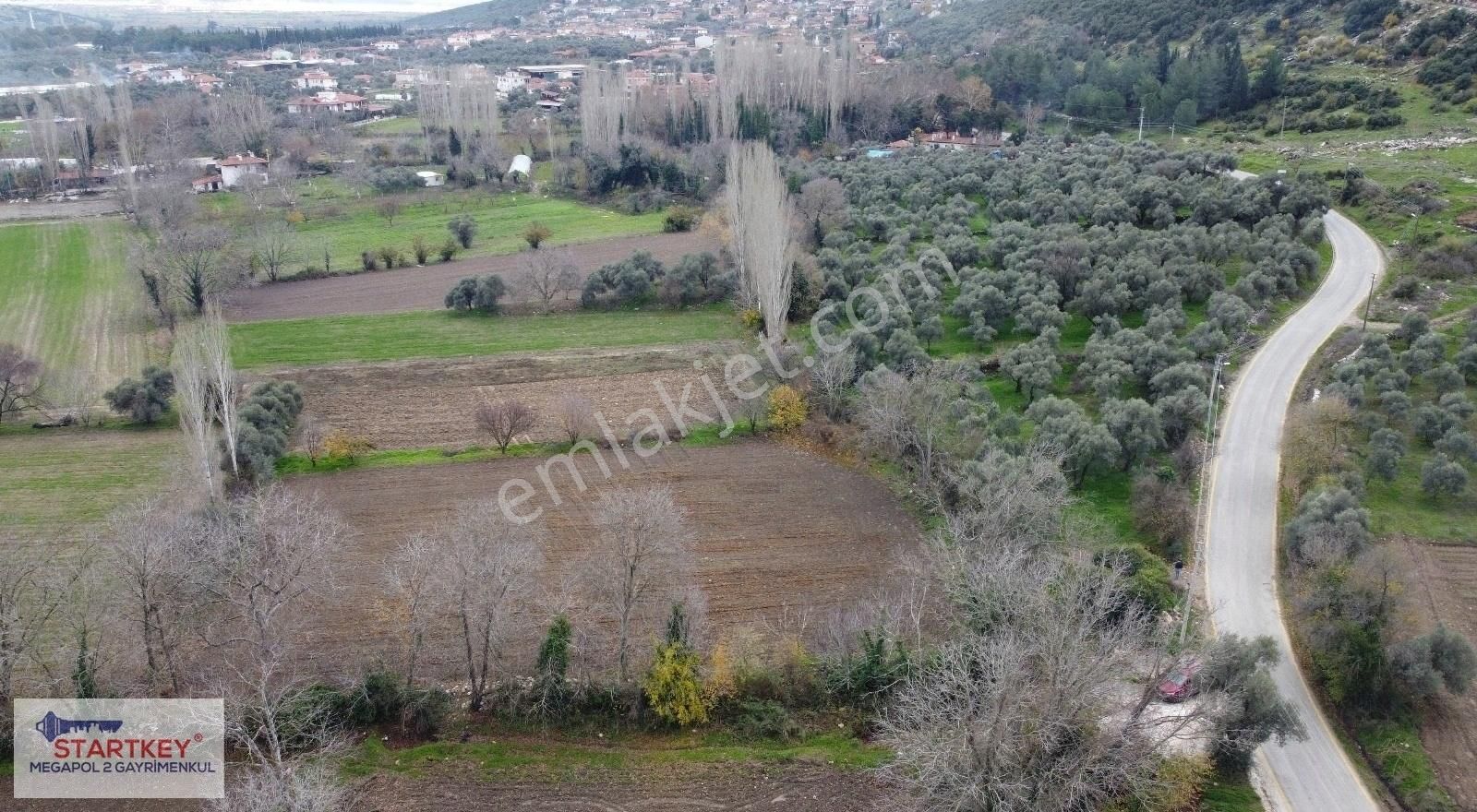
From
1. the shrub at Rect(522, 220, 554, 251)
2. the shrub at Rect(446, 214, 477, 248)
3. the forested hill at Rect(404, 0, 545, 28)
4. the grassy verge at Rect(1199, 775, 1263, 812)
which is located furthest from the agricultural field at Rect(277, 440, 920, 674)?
the forested hill at Rect(404, 0, 545, 28)

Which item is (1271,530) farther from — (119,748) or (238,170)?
(238,170)

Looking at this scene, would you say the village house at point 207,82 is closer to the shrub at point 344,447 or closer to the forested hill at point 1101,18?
the forested hill at point 1101,18

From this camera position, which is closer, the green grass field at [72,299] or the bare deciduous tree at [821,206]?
the green grass field at [72,299]

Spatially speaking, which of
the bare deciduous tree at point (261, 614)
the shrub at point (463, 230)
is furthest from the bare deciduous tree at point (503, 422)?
the shrub at point (463, 230)

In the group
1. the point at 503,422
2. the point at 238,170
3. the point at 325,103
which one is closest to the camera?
the point at 503,422

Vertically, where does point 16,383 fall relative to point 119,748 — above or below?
above

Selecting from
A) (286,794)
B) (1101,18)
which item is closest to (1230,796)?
(286,794)

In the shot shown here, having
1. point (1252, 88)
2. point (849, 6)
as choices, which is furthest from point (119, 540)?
point (849, 6)

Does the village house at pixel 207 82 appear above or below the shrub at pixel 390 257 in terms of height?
above
